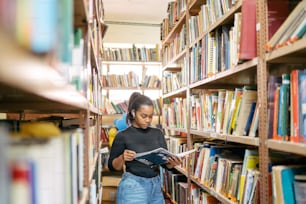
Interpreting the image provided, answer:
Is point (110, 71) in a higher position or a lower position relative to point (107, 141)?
higher

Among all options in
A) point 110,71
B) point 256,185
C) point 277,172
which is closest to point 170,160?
point 256,185

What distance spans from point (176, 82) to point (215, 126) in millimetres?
1447

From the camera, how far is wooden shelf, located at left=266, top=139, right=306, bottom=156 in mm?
1188

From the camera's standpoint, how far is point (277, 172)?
1.34m

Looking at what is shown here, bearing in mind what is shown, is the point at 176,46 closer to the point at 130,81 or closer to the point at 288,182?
the point at 130,81

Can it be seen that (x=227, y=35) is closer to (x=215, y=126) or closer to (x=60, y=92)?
(x=215, y=126)

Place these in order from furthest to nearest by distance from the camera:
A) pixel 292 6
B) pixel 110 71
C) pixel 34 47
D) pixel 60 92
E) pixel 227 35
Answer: pixel 110 71 < pixel 227 35 < pixel 292 6 < pixel 60 92 < pixel 34 47

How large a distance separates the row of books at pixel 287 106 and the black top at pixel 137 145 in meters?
1.16

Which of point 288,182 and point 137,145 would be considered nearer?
point 288,182

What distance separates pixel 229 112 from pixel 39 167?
1498 mm

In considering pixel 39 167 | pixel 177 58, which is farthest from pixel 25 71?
pixel 177 58

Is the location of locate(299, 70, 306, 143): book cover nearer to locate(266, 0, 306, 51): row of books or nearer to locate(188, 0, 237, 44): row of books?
locate(266, 0, 306, 51): row of books

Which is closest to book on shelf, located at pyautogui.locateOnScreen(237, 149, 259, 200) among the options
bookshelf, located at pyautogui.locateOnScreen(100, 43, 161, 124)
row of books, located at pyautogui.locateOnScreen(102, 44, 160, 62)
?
bookshelf, located at pyautogui.locateOnScreen(100, 43, 161, 124)

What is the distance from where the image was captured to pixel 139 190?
7.65ft
